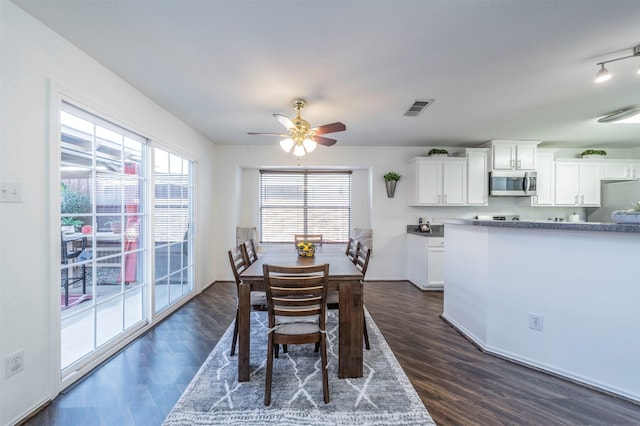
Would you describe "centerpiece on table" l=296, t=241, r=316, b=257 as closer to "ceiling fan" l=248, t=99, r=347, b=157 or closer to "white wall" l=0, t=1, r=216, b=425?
"ceiling fan" l=248, t=99, r=347, b=157

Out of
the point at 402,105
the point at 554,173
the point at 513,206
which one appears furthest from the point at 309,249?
the point at 554,173

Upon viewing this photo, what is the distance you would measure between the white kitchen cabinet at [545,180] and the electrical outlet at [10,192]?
21.2 feet

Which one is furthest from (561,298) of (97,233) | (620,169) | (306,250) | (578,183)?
(620,169)

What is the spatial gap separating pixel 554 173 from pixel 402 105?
3664 mm

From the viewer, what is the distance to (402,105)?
2.98 meters

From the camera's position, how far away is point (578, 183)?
15.1ft

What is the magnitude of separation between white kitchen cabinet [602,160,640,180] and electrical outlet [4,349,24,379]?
765 centimetres

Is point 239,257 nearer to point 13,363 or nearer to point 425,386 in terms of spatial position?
point 13,363

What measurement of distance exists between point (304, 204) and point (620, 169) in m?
5.67

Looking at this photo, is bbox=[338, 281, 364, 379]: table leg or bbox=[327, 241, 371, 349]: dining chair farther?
bbox=[327, 241, 371, 349]: dining chair

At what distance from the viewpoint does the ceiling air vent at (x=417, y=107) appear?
2893mm

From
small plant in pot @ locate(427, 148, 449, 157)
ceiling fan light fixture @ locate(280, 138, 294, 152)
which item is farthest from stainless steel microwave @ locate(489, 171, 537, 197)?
ceiling fan light fixture @ locate(280, 138, 294, 152)

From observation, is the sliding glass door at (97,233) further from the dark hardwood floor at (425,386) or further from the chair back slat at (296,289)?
the chair back slat at (296,289)

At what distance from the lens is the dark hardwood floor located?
5.43ft
